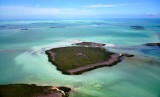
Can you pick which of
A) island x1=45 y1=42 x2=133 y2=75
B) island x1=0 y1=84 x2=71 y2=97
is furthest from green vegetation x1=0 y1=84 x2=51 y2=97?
island x1=45 y1=42 x2=133 y2=75

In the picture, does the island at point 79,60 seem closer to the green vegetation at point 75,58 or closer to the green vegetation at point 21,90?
the green vegetation at point 75,58

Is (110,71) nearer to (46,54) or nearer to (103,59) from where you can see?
(103,59)

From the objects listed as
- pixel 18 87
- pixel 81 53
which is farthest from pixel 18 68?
pixel 81 53

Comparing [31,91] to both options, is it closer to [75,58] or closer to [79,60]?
[79,60]

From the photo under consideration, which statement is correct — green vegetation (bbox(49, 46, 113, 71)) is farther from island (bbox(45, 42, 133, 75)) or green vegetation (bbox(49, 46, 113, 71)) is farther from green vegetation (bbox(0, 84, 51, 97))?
green vegetation (bbox(0, 84, 51, 97))

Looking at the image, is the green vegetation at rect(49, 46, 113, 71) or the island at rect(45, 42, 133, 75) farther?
the green vegetation at rect(49, 46, 113, 71)

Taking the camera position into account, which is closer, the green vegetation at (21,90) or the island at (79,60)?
the green vegetation at (21,90)

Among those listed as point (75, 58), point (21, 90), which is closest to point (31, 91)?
point (21, 90)

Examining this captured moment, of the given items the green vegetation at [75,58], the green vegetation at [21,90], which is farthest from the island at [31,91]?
the green vegetation at [75,58]
